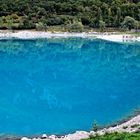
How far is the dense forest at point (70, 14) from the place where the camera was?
9344 cm

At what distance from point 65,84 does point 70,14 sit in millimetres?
48120

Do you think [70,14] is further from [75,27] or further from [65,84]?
[65,84]

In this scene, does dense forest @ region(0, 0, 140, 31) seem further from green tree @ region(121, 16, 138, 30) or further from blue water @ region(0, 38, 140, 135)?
blue water @ region(0, 38, 140, 135)

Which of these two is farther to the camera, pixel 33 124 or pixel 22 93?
pixel 22 93

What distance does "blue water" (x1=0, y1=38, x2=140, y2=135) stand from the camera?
141ft

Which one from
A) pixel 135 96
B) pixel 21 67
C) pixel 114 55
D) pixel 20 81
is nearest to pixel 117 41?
pixel 114 55

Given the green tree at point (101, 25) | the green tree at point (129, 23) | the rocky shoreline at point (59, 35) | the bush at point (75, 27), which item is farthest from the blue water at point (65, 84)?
the green tree at point (129, 23)

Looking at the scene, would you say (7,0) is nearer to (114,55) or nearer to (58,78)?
(114,55)

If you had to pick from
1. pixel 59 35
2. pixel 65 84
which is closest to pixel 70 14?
pixel 59 35

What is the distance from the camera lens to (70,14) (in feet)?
336

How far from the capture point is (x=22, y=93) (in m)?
53.2

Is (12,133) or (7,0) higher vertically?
(7,0)

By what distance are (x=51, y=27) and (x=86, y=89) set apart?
1689 inches

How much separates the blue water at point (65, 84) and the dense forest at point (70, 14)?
871 centimetres
